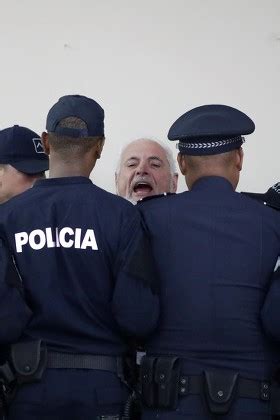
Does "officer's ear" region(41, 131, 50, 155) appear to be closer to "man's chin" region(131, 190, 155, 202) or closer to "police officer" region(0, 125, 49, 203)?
"police officer" region(0, 125, 49, 203)

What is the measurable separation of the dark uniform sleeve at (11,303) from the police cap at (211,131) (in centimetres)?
64

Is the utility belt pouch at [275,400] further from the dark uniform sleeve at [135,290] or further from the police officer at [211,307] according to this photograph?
the dark uniform sleeve at [135,290]

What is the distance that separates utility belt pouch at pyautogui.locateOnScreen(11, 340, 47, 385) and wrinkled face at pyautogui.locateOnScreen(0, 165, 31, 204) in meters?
0.77

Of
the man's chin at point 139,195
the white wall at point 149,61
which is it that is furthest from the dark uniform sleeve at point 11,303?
the white wall at point 149,61

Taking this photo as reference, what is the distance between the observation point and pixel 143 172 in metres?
4.45

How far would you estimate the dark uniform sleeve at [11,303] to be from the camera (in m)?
3.16

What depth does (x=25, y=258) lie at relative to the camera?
10.6 feet

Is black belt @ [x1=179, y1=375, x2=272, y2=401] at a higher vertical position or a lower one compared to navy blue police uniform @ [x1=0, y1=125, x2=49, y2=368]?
lower

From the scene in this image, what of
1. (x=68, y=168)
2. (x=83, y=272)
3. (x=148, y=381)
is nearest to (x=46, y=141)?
(x=68, y=168)

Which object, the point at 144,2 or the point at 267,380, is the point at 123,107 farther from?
the point at 267,380

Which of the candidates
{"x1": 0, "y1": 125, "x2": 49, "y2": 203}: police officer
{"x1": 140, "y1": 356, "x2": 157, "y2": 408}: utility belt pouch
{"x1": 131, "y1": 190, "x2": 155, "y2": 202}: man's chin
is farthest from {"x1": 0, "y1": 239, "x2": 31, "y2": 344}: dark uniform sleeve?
{"x1": 131, "y1": 190, "x2": 155, "y2": 202}: man's chin

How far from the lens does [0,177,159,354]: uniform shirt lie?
3.17 metres

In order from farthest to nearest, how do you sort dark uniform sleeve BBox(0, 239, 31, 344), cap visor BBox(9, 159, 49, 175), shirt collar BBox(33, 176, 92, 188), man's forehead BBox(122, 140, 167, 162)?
man's forehead BBox(122, 140, 167, 162) < cap visor BBox(9, 159, 49, 175) < shirt collar BBox(33, 176, 92, 188) < dark uniform sleeve BBox(0, 239, 31, 344)

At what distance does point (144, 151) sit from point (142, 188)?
0.57 ft
